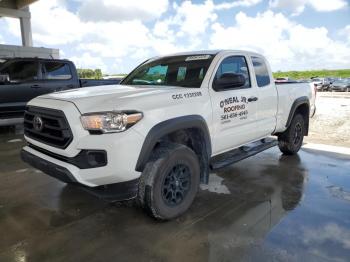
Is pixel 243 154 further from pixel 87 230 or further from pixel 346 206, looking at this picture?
pixel 87 230

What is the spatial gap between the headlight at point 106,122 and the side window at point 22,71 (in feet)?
20.6

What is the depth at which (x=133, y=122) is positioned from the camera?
3.20 meters

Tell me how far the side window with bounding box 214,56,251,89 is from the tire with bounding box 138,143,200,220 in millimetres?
1135

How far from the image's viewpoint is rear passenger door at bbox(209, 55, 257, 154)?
13.6ft

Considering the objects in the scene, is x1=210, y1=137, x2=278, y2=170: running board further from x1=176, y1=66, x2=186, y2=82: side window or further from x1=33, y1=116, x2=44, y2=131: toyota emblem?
x1=33, y1=116, x2=44, y2=131: toyota emblem

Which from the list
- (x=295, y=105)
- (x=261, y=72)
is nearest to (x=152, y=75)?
(x=261, y=72)

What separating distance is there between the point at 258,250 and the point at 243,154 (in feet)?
6.21

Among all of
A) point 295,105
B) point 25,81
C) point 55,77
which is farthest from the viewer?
point 55,77

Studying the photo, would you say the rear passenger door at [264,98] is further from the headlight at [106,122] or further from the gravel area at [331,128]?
the gravel area at [331,128]

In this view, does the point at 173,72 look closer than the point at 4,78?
Yes

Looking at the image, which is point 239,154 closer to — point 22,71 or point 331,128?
point 22,71

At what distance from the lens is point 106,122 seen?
316 cm

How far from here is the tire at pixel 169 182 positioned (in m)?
3.38

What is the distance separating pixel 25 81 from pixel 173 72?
5.55 m
